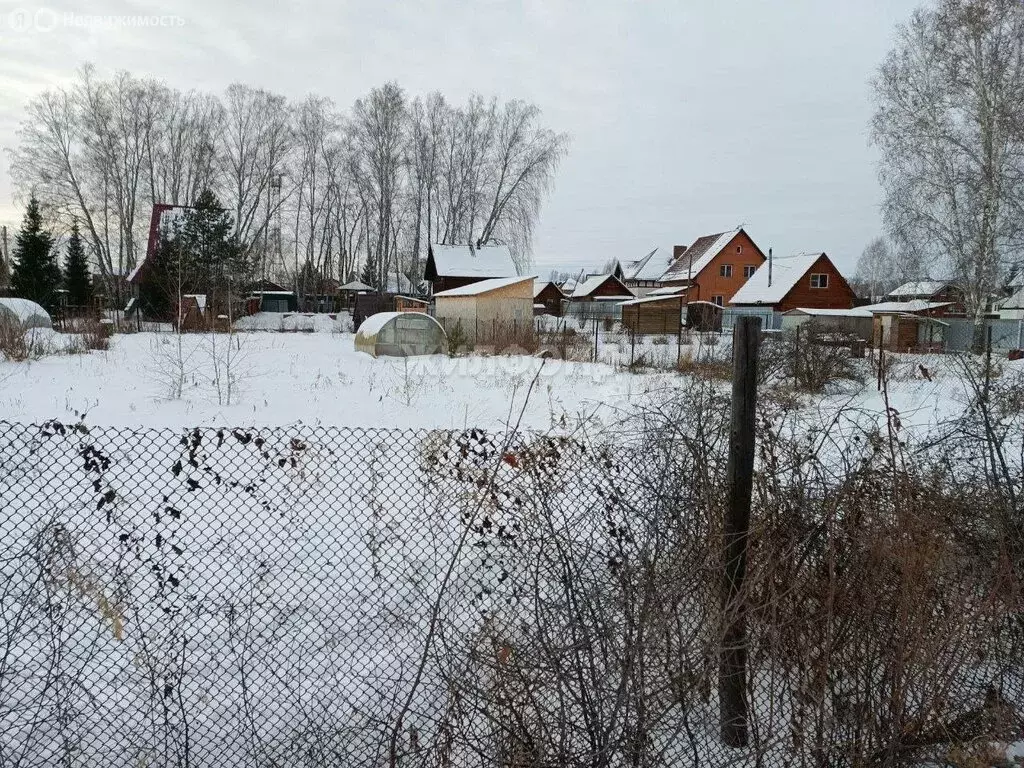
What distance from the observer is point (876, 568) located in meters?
2.64

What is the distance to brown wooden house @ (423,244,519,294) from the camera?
3925 cm

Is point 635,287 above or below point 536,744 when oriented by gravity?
above

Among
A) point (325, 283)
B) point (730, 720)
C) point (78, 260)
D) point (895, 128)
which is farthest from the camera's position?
point (325, 283)

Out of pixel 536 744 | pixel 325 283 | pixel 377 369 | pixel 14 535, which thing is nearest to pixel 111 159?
pixel 325 283

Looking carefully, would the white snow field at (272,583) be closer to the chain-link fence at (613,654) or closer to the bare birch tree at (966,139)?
the chain-link fence at (613,654)

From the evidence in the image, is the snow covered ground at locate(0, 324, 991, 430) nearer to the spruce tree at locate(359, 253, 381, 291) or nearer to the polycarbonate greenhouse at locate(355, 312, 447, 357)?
the polycarbonate greenhouse at locate(355, 312, 447, 357)

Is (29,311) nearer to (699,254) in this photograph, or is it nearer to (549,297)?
(549,297)

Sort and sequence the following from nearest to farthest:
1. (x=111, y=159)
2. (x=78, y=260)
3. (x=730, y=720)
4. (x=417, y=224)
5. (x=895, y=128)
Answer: (x=730, y=720), (x=895, y=128), (x=78, y=260), (x=111, y=159), (x=417, y=224)

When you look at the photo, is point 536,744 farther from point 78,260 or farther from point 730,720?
point 78,260

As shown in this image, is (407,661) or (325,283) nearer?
(407,661)

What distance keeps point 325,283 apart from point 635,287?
1035 inches

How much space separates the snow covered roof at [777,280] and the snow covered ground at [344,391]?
76.8 feet

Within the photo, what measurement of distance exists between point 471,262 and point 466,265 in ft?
1.23

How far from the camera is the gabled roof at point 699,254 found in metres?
46.3
